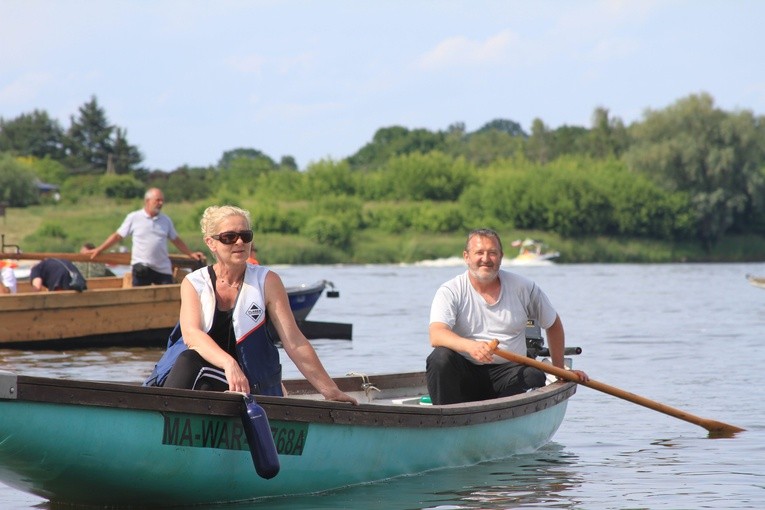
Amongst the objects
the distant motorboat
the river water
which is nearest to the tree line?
the distant motorboat

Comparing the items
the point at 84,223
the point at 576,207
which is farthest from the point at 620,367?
the point at 576,207

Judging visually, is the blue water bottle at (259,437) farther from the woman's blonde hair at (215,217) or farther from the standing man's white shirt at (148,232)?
the standing man's white shirt at (148,232)

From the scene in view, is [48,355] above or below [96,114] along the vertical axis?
below

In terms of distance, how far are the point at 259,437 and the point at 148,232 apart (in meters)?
8.88

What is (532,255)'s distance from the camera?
2400 inches

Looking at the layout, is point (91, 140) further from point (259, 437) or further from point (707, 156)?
point (259, 437)

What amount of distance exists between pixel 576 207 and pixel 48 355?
58562 mm

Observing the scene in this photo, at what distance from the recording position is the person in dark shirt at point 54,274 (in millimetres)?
15141

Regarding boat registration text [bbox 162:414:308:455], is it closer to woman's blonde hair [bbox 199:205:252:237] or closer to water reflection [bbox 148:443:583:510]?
water reflection [bbox 148:443:583:510]

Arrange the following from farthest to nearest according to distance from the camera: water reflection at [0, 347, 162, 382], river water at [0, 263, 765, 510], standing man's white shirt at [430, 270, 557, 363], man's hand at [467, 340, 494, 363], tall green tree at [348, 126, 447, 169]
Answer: tall green tree at [348, 126, 447, 169] < water reflection at [0, 347, 162, 382] < standing man's white shirt at [430, 270, 557, 363] < man's hand at [467, 340, 494, 363] < river water at [0, 263, 765, 510]

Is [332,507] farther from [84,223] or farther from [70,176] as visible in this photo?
[70,176]

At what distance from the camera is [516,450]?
27.3ft

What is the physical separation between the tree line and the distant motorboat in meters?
5.46

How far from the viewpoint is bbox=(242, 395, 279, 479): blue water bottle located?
5.77 meters
